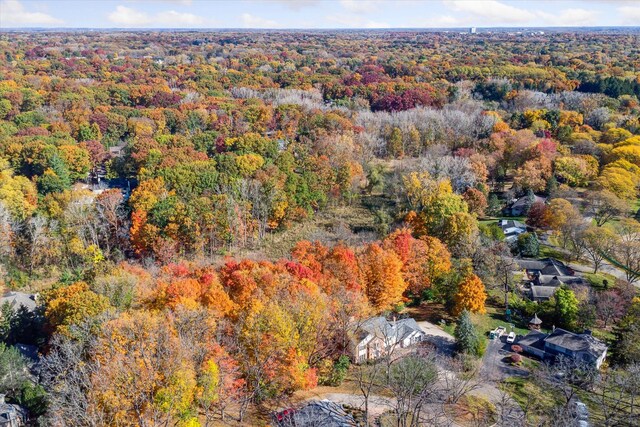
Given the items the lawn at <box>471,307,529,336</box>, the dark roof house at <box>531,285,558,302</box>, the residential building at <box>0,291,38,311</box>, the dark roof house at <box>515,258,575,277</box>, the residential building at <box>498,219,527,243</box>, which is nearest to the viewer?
the lawn at <box>471,307,529,336</box>

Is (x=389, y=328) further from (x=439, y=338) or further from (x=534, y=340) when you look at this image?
(x=534, y=340)

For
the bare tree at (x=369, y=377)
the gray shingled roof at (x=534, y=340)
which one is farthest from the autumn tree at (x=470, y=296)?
the bare tree at (x=369, y=377)

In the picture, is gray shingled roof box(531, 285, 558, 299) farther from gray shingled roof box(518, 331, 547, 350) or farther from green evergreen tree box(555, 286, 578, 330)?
gray shingled roof box(518, 331, 547, 350)

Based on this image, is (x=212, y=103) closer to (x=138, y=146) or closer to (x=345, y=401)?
(x=138, y=146)

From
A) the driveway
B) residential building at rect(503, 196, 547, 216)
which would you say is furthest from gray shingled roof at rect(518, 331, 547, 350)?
residential building at rect(503, 196, 547, 216)

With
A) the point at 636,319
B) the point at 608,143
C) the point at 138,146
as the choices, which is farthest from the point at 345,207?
the point at 608,143

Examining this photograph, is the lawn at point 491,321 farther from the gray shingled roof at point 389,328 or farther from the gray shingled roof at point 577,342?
the gray shingled roof at point 389,328
